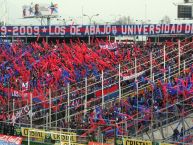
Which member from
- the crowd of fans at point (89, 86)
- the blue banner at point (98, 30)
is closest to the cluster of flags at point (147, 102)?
the crowd of fans at point (89, 86)

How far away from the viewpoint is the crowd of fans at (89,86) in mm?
23234

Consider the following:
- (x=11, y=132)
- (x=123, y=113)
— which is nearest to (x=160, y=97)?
(x=123, y=113)

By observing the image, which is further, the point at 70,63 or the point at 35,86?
the point at 70,63

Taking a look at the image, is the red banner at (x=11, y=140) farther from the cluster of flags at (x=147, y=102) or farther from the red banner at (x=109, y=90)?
the red banner at (x=109, y=90)

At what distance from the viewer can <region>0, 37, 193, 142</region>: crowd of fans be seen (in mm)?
23234

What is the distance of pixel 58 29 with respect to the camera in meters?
48.7

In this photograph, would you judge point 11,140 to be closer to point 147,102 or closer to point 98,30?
point 147,102

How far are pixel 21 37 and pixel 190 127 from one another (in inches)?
1338

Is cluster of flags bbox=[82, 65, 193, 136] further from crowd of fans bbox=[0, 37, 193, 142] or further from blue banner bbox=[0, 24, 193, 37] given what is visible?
blue banner bbox=[0, 24, 193, 37]

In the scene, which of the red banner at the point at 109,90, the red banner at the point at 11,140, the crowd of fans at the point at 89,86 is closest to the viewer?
the red banner at the point at 11,140

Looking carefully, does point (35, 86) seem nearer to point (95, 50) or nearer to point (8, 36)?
point (95, 50)

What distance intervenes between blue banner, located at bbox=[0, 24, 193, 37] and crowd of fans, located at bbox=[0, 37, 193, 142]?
508cm

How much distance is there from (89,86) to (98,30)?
63.8 feet

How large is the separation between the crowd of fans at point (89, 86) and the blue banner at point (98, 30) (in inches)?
200
